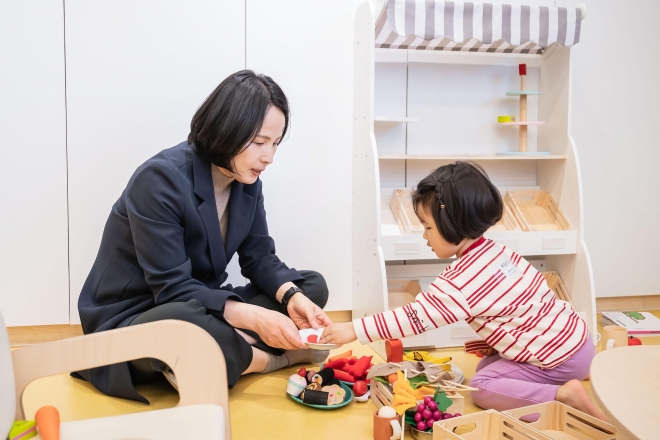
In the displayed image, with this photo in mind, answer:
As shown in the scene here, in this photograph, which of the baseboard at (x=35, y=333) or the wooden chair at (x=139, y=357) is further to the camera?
the baseboard at (x=35, y=333)

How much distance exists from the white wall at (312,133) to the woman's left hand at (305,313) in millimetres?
532

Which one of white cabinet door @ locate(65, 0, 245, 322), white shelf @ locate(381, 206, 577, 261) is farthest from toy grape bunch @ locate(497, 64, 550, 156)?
white cabinet door @ locate(65, 0, 245, 322)

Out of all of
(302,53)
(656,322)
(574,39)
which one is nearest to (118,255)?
(302,53)

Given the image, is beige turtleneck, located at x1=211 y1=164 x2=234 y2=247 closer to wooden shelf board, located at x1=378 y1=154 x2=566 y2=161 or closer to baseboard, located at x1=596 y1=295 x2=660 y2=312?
wooden shelf board, located at x1=378 y1=154 x2=566 y2=161

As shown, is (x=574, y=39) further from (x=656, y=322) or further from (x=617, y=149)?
(x=656, y=322)

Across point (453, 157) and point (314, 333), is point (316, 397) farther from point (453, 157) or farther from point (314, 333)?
point (453, 157)

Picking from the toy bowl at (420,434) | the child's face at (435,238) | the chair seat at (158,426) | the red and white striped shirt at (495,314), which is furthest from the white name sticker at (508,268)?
the chair seat at (158,426)

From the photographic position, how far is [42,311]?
2.11 metres

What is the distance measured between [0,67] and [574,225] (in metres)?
2.17

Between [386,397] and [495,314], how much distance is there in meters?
0.36

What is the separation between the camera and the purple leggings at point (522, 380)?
1.50 meters

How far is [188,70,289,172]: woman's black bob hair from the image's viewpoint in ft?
5.08

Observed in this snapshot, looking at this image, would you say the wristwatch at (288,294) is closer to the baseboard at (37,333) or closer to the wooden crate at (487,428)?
the wooden crate at (487,428)

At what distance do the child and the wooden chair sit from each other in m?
0.58
